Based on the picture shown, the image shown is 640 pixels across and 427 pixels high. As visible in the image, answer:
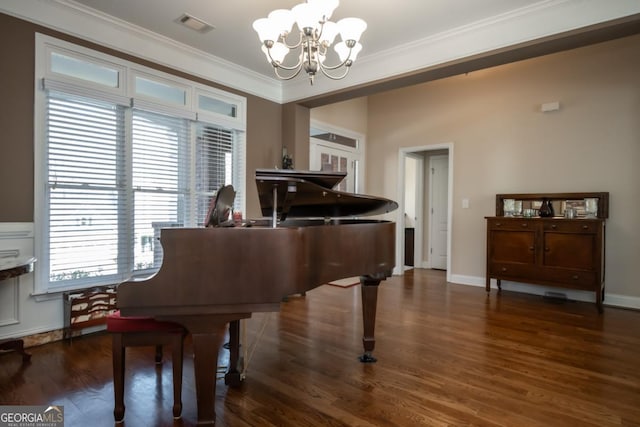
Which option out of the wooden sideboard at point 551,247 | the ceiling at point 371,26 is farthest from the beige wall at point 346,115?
the wooden sideboard at point 551,247

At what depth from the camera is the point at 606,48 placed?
387 centimetres

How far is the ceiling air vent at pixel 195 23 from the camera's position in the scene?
2994mm

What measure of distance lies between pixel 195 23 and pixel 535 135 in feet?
13.8

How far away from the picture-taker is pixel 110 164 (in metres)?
3.06

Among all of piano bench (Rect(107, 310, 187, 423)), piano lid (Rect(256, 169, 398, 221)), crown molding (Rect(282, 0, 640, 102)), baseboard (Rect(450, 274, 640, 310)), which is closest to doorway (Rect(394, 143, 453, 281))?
baseboard (Rect(450, 274, 640, 310))

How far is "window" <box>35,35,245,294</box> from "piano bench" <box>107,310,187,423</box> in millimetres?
1596

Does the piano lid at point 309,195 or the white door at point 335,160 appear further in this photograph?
the white door at point 335,160

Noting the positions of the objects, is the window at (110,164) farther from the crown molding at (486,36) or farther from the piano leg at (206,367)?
the piano leg at (206,367)

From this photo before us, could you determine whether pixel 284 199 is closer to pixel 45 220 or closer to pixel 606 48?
pixel 45 220

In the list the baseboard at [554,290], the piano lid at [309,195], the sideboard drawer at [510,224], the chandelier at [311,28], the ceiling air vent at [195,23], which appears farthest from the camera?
the sideboard drawer at [510,224]

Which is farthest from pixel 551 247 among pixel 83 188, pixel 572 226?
pixel 83 188

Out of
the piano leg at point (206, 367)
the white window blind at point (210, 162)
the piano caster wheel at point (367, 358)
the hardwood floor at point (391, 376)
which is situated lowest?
the hardwood floor at point (391, 376)

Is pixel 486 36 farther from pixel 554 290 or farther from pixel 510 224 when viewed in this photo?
pixel 554 290

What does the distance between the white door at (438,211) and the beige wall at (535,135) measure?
3.60ft
